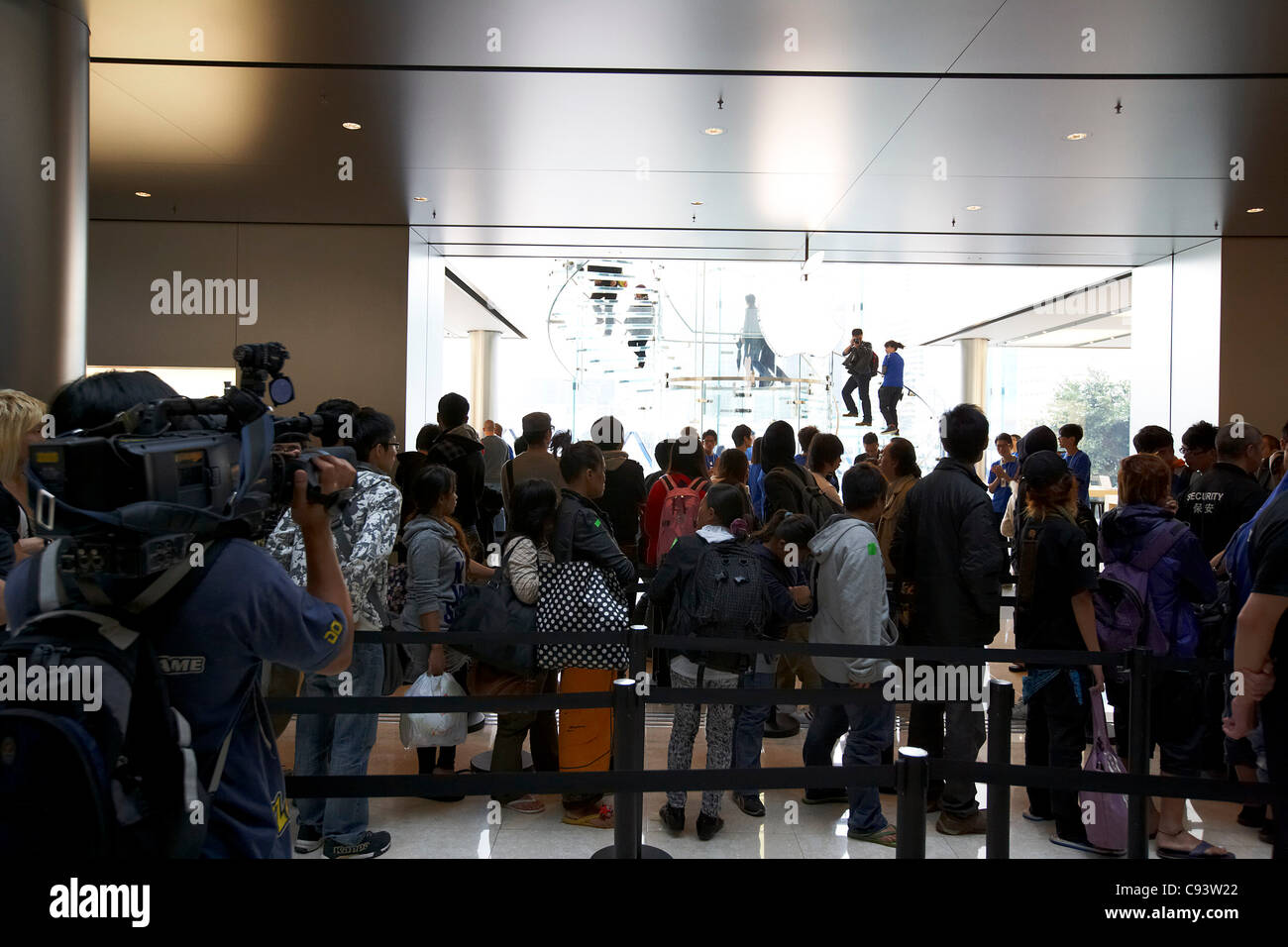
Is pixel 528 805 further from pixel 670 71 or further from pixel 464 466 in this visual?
pixel 670 71

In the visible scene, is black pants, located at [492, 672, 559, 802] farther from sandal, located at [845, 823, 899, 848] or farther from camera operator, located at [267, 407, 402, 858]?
sandal, located at [845, 823, 899, 848]

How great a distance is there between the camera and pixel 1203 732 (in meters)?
3.68

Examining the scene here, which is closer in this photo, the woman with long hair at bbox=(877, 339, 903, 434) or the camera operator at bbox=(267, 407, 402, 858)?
the camera operator at bbox=(267, 407, 402, 858)

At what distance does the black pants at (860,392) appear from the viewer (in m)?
13.1

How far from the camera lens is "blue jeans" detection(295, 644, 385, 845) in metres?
3.52

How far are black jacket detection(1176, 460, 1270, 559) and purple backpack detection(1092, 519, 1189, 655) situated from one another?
1459 mm

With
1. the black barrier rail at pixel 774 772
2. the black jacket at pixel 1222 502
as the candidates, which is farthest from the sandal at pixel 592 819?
the black jacket at pixel 1222 502

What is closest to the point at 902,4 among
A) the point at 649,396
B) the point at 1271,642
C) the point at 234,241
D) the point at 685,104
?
the point at 685,104

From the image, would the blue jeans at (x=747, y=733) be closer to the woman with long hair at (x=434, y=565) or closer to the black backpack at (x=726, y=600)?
the black backpack at (x=726, y=600)

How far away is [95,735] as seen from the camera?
134 centimetres

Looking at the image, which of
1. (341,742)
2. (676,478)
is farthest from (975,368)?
(341,742)

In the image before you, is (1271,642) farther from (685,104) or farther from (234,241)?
(234,241)

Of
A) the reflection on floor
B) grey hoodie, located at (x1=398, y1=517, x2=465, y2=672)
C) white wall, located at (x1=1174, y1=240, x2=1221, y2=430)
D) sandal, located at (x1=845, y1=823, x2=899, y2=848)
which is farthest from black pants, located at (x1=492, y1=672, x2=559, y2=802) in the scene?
white wall, located at (x1=1174, y1=240, x2=1221, y2=430)
